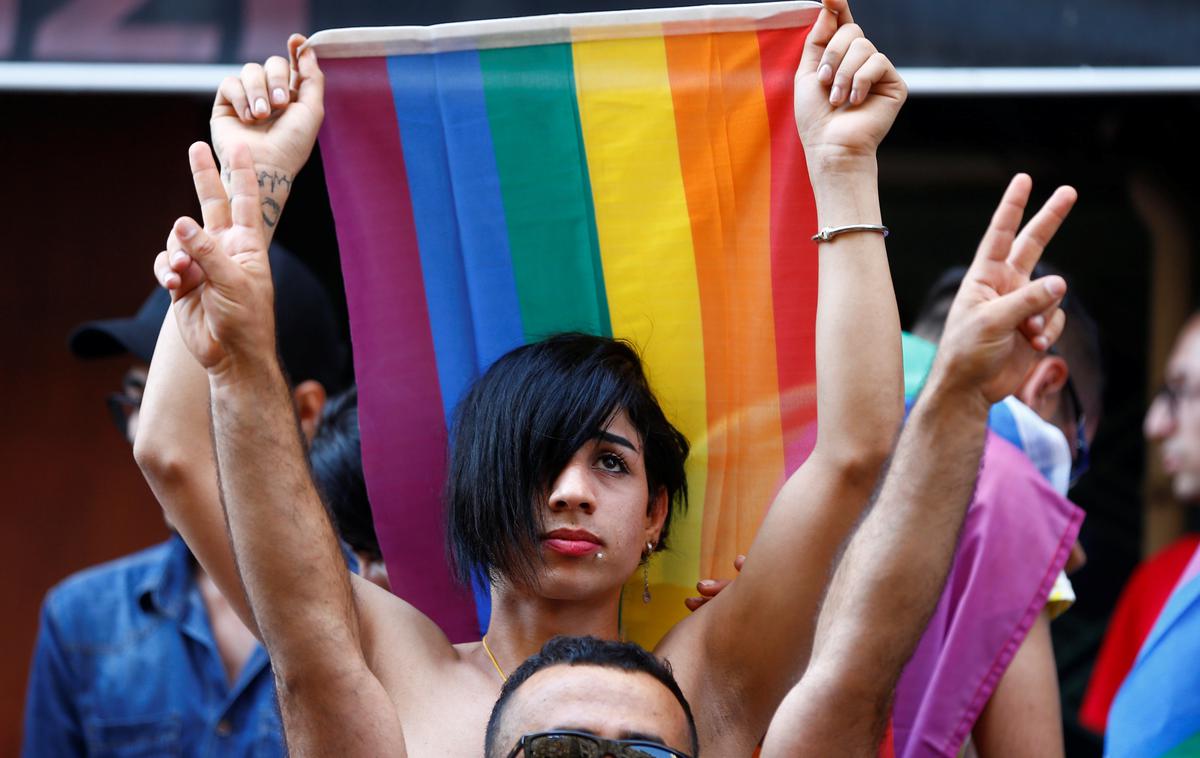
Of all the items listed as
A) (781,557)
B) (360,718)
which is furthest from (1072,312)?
(360,718)

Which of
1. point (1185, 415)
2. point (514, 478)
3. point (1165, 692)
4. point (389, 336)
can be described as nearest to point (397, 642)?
point (514, 478)

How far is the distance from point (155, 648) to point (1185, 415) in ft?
7.38

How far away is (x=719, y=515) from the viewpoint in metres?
2.27

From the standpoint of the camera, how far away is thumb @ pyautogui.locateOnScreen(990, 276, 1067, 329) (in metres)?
1.69

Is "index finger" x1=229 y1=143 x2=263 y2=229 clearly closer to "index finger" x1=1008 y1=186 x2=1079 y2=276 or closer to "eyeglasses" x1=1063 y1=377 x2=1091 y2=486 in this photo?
"index finger" x1=1008 y1=186 x2=1079 y2=276

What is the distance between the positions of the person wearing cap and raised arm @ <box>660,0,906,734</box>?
1033mm

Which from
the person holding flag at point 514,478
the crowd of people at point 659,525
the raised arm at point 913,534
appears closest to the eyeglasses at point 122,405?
the crowd of people at point 659,525

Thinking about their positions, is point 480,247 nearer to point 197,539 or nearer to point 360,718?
point 197,539

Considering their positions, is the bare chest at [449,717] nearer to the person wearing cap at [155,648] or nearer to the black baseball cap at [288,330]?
the person wearing cap at [155,648]

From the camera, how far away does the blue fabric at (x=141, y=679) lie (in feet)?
9.00

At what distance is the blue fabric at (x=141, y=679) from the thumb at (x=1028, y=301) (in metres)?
1.57

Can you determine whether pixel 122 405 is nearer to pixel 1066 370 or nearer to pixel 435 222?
pixel 435 222

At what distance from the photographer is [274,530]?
1.83 metres

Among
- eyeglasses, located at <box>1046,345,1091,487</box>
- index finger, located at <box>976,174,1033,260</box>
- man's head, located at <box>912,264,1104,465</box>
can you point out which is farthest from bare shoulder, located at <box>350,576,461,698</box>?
eyeglasses, located at <box>1046,345,1091,487</box>
